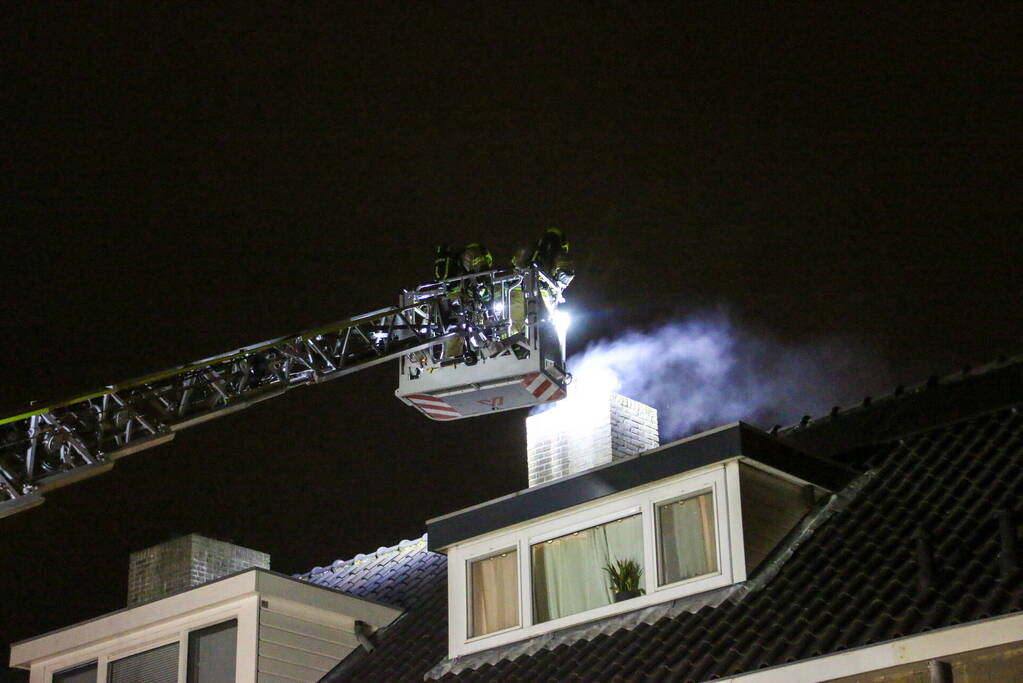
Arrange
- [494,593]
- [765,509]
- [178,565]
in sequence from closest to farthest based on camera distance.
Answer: [765,509], [494,593], [178,565]

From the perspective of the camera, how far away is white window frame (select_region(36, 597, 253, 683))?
63.7 feet

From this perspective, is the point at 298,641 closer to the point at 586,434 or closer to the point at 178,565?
the point at 178,565

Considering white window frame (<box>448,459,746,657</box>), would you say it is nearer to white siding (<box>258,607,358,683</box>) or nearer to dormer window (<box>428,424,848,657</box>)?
dormer window (<box>428,424,848,657</box>)

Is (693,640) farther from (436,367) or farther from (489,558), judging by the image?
(436,367)

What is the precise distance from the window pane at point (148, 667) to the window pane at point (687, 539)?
7.07m

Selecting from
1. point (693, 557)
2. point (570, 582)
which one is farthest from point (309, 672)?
point (693, 557)

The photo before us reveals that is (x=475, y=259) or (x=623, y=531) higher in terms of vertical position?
(x=475, y=259)

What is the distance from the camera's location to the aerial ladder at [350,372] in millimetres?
16219

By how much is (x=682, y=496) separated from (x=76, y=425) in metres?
6.56

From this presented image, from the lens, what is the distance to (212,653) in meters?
19.7

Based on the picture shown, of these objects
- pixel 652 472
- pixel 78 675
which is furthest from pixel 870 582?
pixel 78 675

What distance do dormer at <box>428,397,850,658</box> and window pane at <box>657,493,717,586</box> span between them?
0.04ft

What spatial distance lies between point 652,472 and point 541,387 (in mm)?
2195

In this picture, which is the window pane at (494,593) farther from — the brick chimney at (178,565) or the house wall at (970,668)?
the house wall at (970,668)
